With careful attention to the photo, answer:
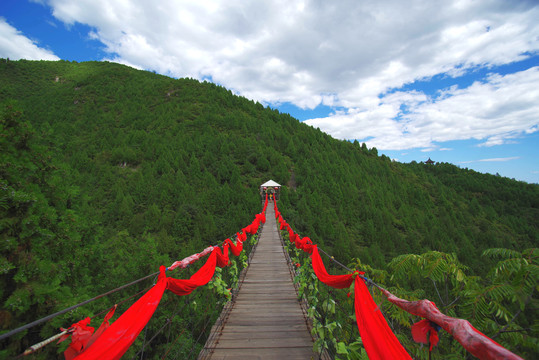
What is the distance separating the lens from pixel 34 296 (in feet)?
10.8

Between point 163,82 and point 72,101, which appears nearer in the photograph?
point 72,101

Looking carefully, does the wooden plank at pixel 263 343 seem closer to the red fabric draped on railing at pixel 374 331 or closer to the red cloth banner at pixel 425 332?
the red fabric draped on railing at pixel 374 331

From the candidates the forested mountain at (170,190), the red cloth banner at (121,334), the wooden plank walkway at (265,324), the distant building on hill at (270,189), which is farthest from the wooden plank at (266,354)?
the distant building on hill at (270,189)

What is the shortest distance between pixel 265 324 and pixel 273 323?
0.43 ft

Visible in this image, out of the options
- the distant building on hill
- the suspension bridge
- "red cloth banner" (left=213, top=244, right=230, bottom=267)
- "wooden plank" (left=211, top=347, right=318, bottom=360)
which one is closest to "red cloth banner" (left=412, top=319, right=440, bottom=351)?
the suspension bridge

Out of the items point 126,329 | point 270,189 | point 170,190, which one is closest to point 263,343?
point 126,329

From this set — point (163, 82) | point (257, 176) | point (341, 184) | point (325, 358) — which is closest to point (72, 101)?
point (163, 82)

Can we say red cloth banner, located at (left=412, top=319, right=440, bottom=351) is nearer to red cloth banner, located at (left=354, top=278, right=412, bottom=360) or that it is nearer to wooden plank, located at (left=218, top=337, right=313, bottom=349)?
red cloth banner, located at (left=354, top=278, right=412, bottom=360)

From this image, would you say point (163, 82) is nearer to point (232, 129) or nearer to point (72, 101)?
point (72, 101)

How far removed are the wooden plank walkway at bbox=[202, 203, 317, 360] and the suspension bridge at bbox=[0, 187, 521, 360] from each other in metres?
0.01

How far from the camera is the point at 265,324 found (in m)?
3.48

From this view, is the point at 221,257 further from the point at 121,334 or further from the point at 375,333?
the point at 375,333

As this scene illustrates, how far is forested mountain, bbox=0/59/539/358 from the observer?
156 inches

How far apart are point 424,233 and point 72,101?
301 ft
